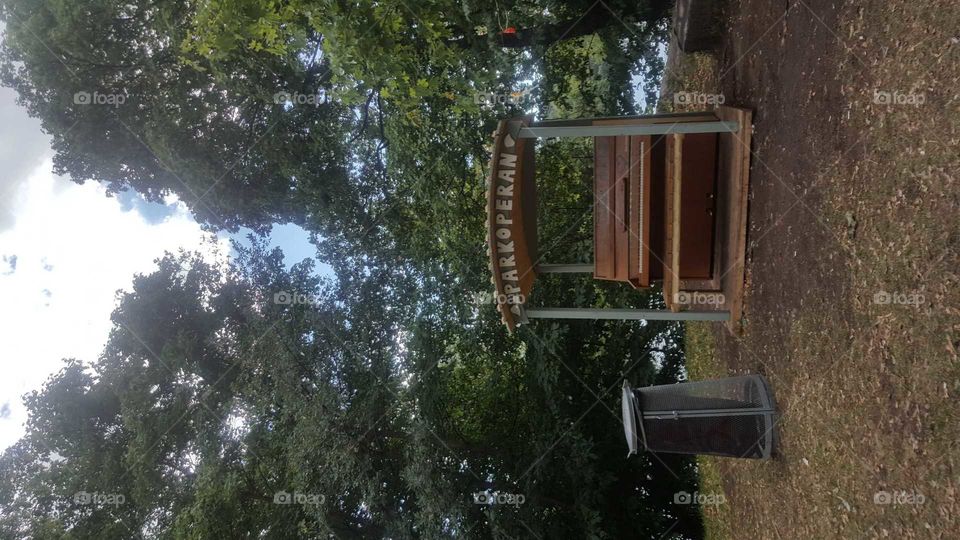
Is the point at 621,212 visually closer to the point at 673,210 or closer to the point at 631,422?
the point at 673,210

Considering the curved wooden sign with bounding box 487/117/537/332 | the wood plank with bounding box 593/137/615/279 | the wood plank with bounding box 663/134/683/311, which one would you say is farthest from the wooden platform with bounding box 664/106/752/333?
the curved wooden sign with bounding box 487/117/537/332

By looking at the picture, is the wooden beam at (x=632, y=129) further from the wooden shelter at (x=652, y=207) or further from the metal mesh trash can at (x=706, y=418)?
the metal mesh trash can at (x=706, y=418)

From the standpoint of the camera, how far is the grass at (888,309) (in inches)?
164

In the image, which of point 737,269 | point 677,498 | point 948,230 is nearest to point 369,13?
point 737,269

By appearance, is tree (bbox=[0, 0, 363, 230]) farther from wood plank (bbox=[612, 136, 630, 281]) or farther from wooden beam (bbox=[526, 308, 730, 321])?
wooden beam (bbox=[526, 308, 730, 321])

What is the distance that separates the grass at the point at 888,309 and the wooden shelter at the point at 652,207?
6.20 feet

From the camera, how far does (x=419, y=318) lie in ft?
44.8

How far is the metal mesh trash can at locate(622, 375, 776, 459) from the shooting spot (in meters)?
7.12

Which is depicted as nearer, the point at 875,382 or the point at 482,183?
the point at 875,382

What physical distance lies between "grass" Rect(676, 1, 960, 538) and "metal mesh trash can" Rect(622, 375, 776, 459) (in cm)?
70

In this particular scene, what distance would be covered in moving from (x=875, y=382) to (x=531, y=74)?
9.41 metres

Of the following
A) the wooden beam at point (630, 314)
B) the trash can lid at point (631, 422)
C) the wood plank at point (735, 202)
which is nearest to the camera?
the wood plank at point (735, 202)

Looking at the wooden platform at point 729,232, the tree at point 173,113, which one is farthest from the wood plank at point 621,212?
the tree at point 173,113

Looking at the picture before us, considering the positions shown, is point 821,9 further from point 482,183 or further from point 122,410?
point 122,410
